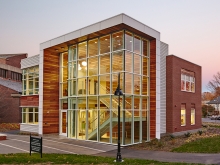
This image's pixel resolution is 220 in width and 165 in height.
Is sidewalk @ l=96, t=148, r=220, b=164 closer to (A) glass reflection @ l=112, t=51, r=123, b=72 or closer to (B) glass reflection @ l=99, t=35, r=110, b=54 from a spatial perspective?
(A) glass reflection @ l=112, t=51, r=123, b=72

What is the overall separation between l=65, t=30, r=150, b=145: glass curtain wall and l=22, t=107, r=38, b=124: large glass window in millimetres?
5954

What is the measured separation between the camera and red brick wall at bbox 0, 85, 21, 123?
113 ft

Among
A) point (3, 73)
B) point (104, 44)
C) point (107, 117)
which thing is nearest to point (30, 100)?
point (107, 117)

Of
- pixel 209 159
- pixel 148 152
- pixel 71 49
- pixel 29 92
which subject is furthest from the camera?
pixel 29 92

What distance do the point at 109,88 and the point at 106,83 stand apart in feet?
1.68

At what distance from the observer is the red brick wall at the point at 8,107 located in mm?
34588

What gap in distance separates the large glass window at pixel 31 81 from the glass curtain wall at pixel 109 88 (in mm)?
6479

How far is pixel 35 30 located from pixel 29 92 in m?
91.9

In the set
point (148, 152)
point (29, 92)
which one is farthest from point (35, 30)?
point (148, 152)

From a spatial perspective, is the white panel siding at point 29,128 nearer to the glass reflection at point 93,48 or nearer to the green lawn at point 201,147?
the glass reflection at point 93,48

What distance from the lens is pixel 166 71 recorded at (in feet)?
71.1

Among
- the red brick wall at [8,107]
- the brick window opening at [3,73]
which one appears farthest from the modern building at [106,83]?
the brick window opening at [3,73]

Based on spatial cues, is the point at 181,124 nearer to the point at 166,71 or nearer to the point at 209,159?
the point at 166,71

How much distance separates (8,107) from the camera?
1400 inches
